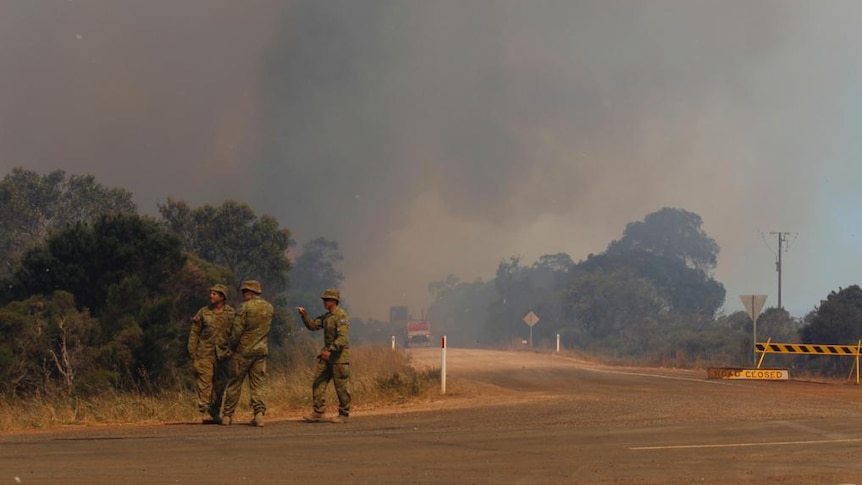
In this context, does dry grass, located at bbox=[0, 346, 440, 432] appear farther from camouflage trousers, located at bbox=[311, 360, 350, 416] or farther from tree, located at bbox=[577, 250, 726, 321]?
tree, located at bbox=[577, 250, 726, 321]

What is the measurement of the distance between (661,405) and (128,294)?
586 inches

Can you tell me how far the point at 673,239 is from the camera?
127000 mm

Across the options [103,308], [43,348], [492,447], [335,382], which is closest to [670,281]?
[103,308]

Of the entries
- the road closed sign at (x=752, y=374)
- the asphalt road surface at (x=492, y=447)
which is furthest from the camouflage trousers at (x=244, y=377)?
the road closed sign at (x=752, y=374)

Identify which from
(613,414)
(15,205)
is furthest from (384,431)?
(15,205)

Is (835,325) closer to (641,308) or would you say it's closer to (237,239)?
(237,239)

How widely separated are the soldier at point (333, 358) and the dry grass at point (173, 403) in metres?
1.95

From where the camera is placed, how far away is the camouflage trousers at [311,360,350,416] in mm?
14672

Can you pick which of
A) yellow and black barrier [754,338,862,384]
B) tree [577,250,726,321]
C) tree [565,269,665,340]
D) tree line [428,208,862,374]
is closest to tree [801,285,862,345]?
tree line [428,208,862,374]

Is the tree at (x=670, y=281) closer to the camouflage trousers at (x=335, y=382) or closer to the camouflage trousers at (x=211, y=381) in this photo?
the camouflage trousers at (x=335, y=382)

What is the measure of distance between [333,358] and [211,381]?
1848 mm

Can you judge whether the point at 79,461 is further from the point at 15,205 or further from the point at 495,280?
the point at 495,280

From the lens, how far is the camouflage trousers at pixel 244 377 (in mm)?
14109

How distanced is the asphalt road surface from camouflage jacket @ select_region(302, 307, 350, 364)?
1056 mm
